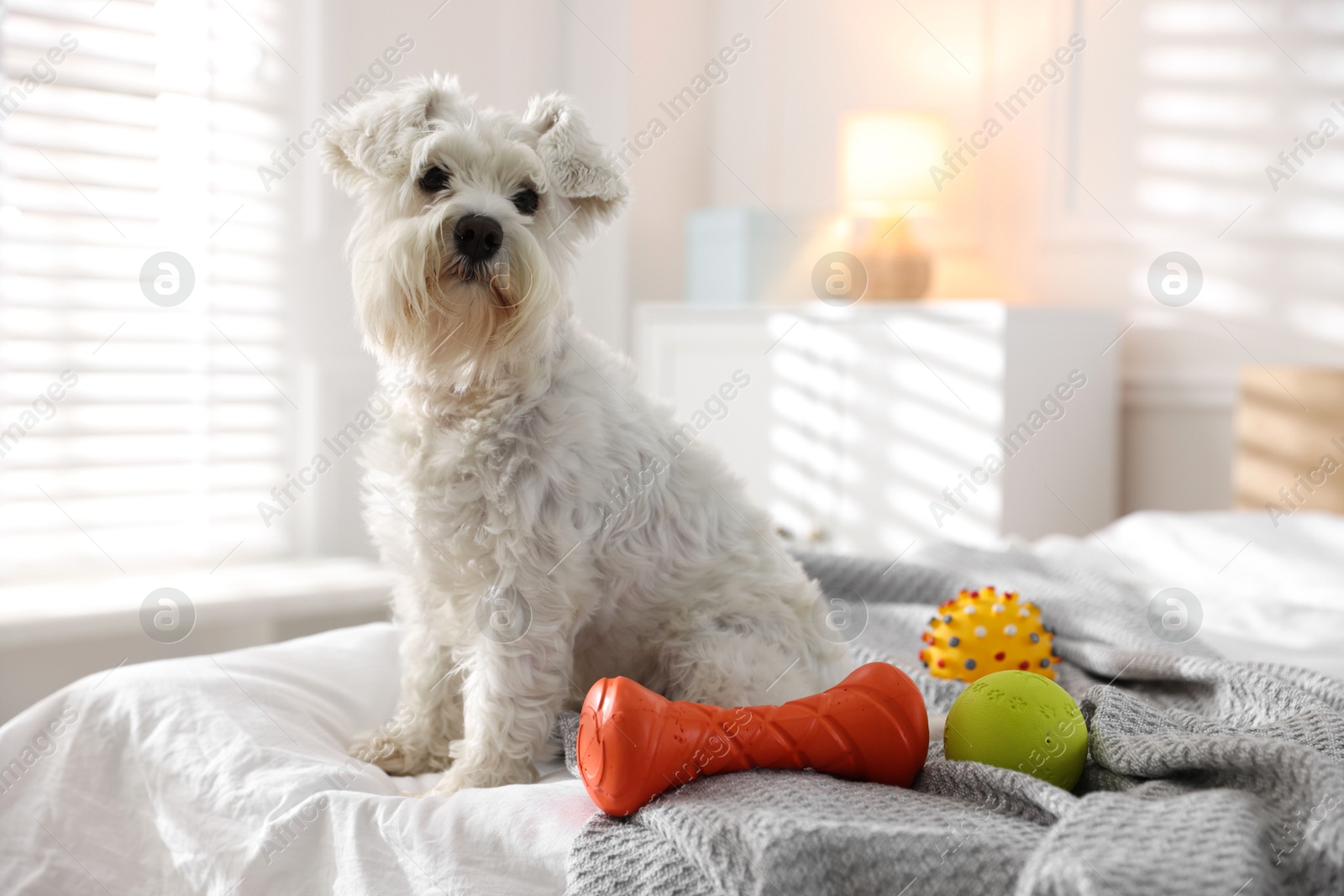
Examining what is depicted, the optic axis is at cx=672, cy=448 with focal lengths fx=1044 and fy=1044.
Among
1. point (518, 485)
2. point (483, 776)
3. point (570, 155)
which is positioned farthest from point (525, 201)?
point (483, 776)

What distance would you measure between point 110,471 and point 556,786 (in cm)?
226

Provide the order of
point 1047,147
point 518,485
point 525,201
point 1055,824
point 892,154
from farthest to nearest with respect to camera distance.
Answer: point 1047,147 < point 892,154 < point 525,201 < point 518,485 < point 1055,824

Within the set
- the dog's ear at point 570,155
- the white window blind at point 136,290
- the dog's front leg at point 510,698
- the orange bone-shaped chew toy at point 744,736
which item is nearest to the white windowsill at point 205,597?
the white window blind at point 136,290

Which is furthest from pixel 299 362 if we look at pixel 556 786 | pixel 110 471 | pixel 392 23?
pixel 556 786

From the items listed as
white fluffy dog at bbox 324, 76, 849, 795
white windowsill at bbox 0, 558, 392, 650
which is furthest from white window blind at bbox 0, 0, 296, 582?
white fluffy dog at bbox 324, 76, 849, 795

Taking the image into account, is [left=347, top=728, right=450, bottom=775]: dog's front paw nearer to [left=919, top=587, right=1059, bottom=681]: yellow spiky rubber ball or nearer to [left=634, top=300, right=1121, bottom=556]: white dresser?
[left=919, top=587, right=1059, bottom=681]: yellow spiky rubber ball

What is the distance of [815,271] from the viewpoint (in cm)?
426

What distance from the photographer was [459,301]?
1.45 metres

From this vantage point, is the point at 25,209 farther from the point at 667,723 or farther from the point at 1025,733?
the point at 1025,733

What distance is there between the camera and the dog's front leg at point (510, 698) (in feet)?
4.60

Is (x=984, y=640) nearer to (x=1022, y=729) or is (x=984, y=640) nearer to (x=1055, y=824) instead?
(x=1022, y=729)

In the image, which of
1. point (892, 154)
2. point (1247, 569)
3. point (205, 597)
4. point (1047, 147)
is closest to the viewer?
point (1247, 569)

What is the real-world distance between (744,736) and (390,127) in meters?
0.97

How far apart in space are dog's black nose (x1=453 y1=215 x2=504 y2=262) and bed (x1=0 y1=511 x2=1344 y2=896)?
0.71 metres
